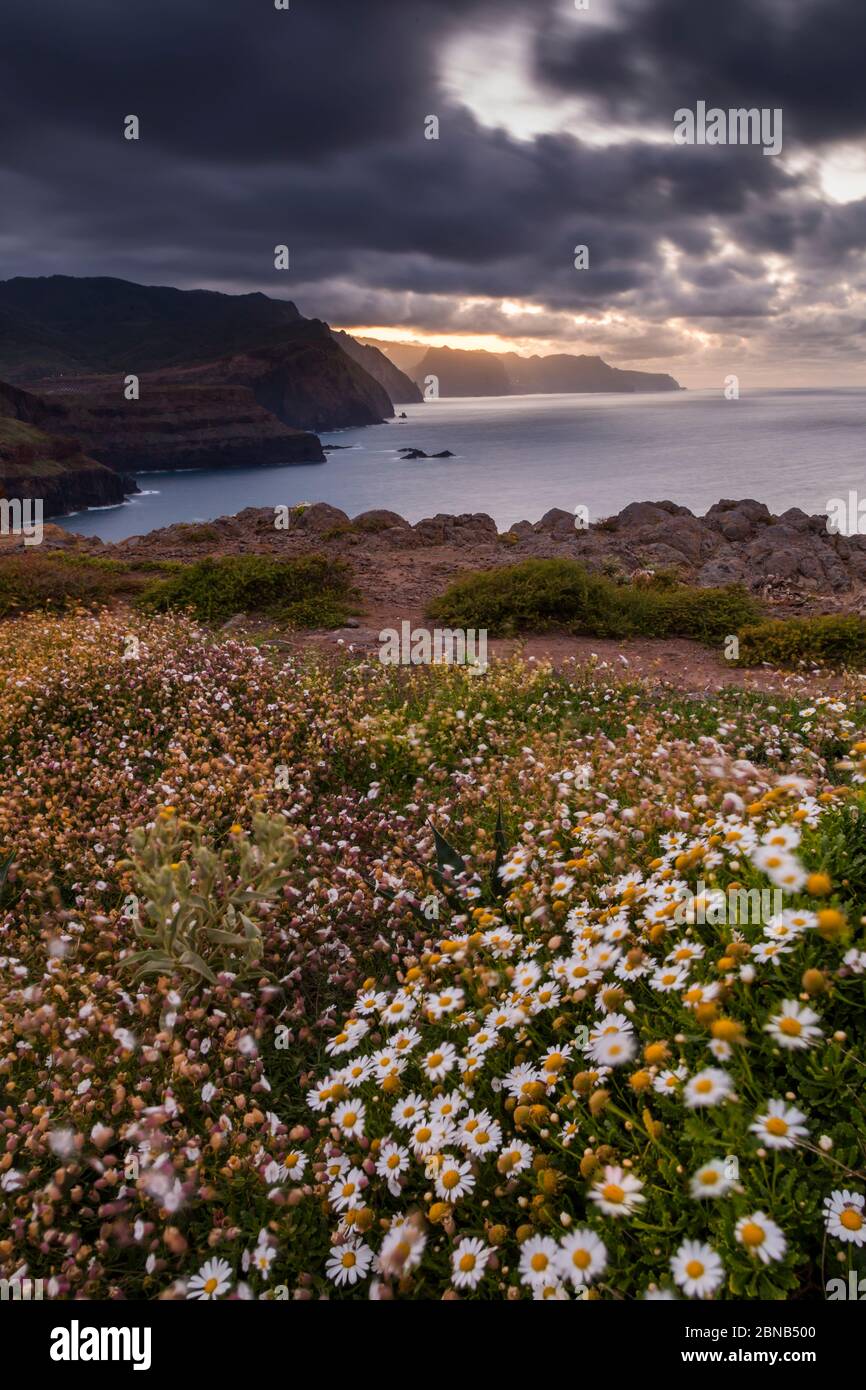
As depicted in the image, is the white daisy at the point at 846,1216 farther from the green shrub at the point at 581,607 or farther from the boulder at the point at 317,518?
the boulder at the point at 317,518

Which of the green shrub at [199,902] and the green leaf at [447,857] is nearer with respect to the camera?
the green shrub at [199,902]

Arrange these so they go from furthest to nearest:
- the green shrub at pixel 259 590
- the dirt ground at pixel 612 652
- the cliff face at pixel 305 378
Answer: the cliff face at pixel 305 378
the green shrub at pixel 259 590
the dirt ground at pixel 612 652

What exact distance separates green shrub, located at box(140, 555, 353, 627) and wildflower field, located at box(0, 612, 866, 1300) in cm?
733

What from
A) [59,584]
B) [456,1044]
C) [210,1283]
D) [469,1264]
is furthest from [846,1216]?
[59,584]

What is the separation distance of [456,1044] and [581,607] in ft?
33.4

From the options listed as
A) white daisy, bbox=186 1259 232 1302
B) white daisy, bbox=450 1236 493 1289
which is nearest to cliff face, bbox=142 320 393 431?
white daisy, bbox=186 1259 232 1302

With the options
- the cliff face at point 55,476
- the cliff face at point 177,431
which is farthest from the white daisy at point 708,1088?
the cliff face at point 177,431

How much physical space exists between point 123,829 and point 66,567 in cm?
1076

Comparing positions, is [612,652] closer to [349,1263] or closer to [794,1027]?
[794,1027]

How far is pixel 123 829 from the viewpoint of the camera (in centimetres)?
637

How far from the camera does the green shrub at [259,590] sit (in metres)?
13.4

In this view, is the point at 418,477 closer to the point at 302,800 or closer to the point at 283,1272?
the point at 302,800

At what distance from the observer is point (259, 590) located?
46.6 ft

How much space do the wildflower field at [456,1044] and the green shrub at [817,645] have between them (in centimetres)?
491
